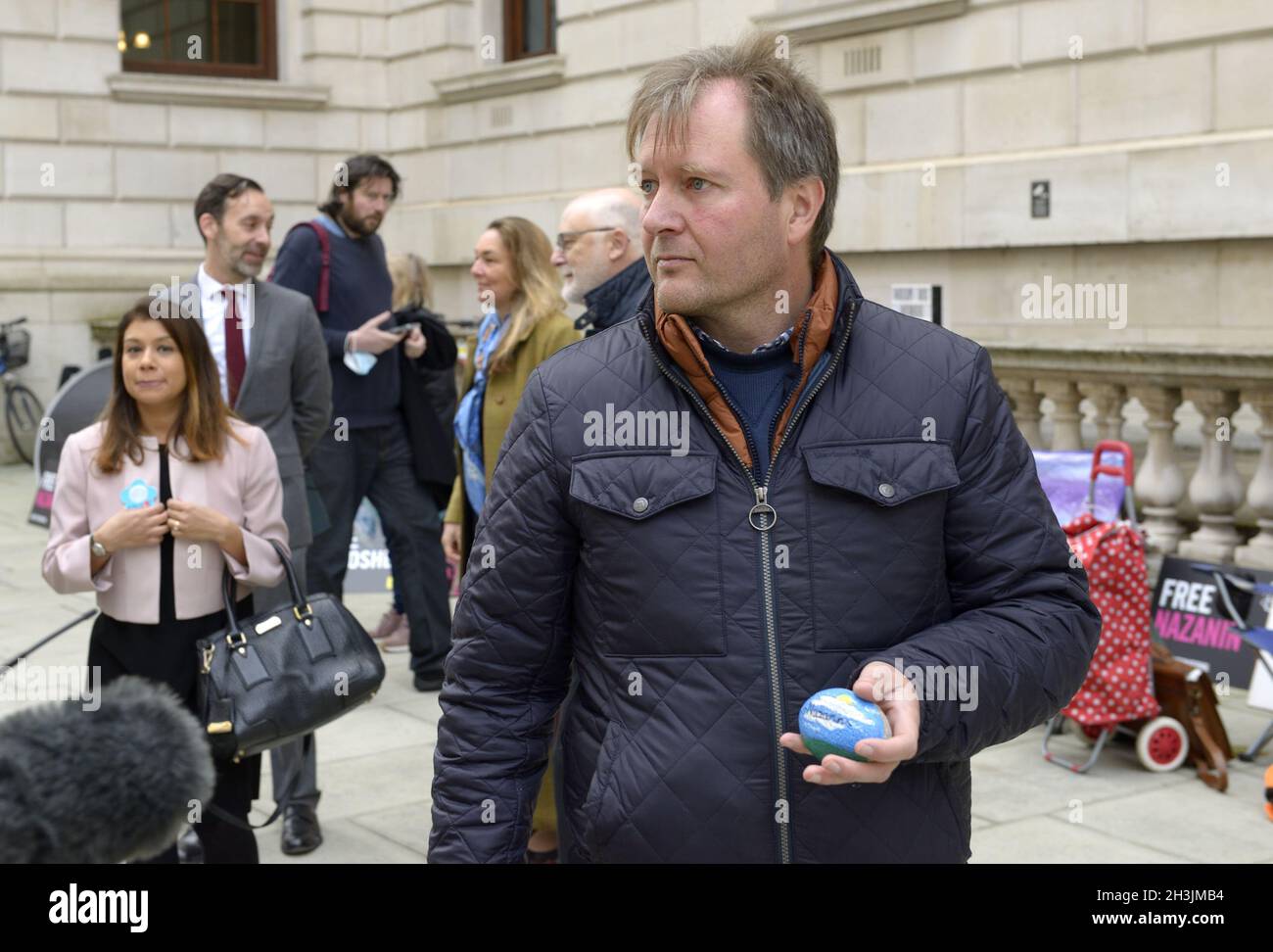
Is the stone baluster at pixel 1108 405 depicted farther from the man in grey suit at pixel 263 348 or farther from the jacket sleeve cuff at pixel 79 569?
the jacket sleeve cuff at pixel 79 569

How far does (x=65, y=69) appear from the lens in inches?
742

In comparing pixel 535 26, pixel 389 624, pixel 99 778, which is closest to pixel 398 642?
pixel 389 624

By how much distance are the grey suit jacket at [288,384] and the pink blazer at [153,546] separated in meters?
0.83

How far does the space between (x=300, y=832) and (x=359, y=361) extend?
8.83 ft

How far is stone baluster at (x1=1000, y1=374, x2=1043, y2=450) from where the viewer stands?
935cm

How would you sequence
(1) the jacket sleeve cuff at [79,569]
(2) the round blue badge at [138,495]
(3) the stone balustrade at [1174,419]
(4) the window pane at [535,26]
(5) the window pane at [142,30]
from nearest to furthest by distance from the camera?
(1) the jacket sleeve cuff at [79,569] → (2) the round blue badge at [138,495] → (3) the stone balustrade at [1174,419] → (4) the window pane at [535,26] → (5) the window pane at [142,30]

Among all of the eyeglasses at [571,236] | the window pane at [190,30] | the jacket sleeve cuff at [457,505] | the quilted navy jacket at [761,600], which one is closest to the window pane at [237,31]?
the window pane at [190,30]

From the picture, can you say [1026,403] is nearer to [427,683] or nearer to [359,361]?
[427,683]

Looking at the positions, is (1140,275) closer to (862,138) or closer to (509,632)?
(862,138)

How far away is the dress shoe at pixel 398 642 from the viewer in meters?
9.21

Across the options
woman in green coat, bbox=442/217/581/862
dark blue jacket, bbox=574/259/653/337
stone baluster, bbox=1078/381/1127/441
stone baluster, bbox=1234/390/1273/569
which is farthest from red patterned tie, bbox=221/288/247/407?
stone baluster, bbox=1234/390/1273/569

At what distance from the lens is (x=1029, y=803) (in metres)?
6.21

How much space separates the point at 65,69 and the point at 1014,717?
60.5 ft

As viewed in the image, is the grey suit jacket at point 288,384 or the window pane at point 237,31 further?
the window pane at point 237,31
